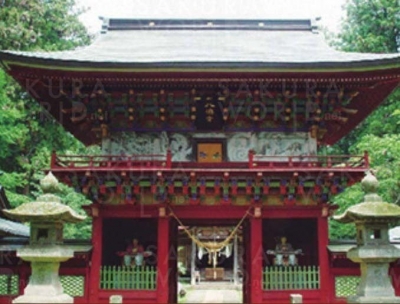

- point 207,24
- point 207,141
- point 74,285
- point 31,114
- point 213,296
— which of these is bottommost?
point 213,296

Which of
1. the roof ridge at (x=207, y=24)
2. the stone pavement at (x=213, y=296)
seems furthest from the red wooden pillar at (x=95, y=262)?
the stone pavement at (x=213, y=296)

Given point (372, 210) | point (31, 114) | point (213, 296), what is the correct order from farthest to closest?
point (213, 296), point (31, 114), point (372, 210)

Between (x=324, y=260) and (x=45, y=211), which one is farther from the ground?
(x=45, y=211)

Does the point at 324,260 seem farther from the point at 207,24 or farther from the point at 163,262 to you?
the point at 207,24

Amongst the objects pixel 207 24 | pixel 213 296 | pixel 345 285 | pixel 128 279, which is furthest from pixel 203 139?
pixel 213 296

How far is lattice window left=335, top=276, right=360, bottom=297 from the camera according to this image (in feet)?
42.6

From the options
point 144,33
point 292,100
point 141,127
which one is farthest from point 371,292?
point 144,33

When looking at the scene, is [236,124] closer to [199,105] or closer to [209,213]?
[199,105]

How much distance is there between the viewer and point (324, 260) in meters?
13.0

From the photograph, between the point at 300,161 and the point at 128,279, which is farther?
the point at 300,161

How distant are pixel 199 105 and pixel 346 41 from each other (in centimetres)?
1869

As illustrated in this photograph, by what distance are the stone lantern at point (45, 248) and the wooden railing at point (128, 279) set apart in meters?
2.42

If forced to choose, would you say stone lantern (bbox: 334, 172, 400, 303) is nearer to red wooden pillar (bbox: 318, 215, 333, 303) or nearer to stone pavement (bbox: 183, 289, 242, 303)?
red wooden pillar (bbox: 318, 215, 333, 303)

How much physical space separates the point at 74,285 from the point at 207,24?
10.6 meters
